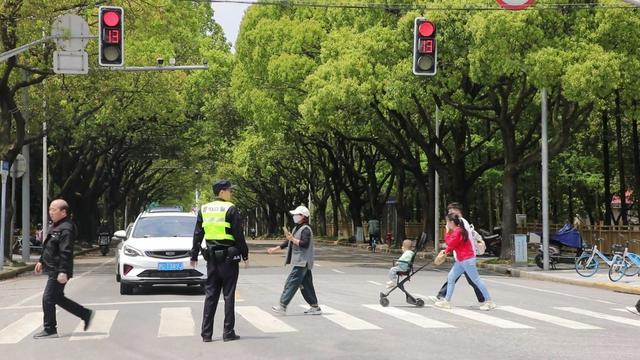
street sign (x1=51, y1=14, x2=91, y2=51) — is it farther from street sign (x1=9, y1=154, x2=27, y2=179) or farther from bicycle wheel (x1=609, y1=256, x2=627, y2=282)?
bicycle wheel (x1=609, y1=256, x2=627, y2=282)

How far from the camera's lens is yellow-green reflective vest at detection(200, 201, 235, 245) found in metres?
10.1

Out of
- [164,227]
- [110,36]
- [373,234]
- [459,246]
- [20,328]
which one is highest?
[110,36]

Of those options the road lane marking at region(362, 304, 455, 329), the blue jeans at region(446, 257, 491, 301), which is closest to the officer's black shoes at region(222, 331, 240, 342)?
the road lane marking at region(362, 304, 455, 329)

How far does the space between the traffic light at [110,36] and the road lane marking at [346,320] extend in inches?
255

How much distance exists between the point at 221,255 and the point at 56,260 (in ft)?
6.77

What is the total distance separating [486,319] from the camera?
12461 mm

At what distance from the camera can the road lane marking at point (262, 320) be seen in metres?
11.2

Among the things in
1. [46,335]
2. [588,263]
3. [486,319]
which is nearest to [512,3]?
[486,319]

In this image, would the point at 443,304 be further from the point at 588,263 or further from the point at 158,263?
the point at 588,263

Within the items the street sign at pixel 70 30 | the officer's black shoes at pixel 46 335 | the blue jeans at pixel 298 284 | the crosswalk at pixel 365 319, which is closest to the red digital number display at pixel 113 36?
the crosswalk at pixel 365 319

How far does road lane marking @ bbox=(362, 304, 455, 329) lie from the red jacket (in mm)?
1376

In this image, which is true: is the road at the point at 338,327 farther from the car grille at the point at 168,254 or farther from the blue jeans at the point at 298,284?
the car grille at the point at 168,254

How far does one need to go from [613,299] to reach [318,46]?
73.6ft

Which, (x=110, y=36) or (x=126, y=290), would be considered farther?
(x=126, y=290)
